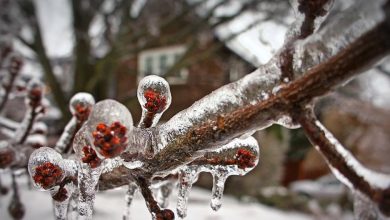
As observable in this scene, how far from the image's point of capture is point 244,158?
4.24ft

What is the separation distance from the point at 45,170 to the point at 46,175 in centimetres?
2

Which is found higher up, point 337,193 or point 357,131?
point 357,131

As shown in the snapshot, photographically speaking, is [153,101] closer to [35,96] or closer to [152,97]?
[152,97]

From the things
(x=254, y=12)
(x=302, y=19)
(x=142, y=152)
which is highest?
(x=254, y=12)

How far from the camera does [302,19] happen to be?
989 mm

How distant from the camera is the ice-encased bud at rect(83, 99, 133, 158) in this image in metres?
0.93

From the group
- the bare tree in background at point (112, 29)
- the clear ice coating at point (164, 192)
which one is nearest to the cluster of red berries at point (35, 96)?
the clear ice coating at point (164, 192)

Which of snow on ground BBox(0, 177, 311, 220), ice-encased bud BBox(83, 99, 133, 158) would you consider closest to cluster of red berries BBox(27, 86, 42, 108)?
snow on ground BBox(0, 177, 311, 220)

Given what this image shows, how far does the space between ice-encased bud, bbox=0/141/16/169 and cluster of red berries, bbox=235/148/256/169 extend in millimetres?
1279

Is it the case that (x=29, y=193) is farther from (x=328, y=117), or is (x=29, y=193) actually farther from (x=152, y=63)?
(x=328, y=117)

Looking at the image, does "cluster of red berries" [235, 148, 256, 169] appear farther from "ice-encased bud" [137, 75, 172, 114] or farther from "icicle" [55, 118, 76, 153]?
"icicle" [55, 118, 76, 153]

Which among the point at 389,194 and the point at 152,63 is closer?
the point at 389,194

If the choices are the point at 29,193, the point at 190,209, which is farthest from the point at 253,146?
the point at 190,209

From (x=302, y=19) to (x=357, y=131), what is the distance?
587 inches
